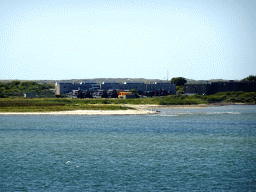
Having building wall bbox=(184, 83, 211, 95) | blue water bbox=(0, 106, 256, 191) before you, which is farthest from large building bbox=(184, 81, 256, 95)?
blue water bbox=(0, 106, 256, 191)

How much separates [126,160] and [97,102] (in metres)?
89.9

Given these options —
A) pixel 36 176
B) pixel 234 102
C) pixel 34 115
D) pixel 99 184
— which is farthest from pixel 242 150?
pixel 234 102

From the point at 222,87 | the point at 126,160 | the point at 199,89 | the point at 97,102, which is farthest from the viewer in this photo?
the point at 199,89

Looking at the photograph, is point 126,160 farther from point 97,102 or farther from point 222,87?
point 222,87

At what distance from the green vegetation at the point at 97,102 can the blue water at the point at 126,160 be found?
4116cm

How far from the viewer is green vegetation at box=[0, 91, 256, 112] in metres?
106

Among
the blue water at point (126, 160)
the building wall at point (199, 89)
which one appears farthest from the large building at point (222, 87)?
the blue water at point (126, 160)

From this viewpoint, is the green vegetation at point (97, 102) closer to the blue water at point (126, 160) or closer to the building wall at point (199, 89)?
the building wall at point (199, 89)

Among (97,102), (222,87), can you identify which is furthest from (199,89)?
(97,102)

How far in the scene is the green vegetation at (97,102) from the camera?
106 m

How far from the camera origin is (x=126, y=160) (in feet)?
127

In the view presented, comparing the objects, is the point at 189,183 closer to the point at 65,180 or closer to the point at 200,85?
the point at 65,180

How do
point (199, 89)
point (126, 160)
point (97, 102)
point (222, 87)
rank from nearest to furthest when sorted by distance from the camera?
point (126, 160), point (97, 102), point (222, 87), point (199, 89)

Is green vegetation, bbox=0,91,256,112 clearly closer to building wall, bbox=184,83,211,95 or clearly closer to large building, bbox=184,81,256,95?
large building, bbox=184,81,256,95
